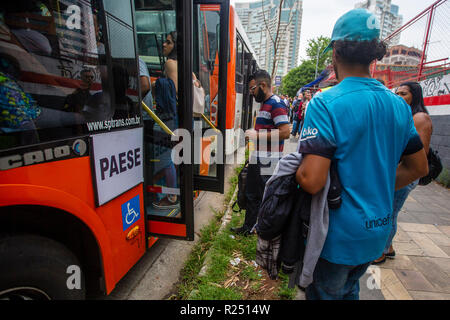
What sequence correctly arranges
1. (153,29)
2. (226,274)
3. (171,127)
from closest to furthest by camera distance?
(226,274) < (171,127) < (153,29)

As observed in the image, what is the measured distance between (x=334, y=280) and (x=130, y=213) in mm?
1748

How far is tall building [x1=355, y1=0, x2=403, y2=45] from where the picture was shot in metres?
7.86

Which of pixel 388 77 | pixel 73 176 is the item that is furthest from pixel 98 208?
pixel 388 77

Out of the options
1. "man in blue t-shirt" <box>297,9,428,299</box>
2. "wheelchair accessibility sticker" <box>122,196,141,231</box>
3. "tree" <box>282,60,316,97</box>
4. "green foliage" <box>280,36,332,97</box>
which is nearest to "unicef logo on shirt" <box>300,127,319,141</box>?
"man in blue t-shirt" <box>297,9,428,299</box>

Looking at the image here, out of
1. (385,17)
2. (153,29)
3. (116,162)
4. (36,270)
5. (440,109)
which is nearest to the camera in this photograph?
(36,270)

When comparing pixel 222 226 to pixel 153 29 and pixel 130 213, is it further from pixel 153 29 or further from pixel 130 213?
pixel 153 29

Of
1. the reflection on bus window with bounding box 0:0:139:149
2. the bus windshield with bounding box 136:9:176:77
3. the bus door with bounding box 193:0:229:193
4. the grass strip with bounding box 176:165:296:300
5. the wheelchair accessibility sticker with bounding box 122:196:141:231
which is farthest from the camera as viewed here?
the bus windshield with bounding box 136:9:176:77

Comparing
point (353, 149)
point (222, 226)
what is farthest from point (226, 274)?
point (353, 149)

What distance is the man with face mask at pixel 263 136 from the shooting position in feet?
9.59

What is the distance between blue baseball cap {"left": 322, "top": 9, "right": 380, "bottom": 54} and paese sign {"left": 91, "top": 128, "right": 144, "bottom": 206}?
5.62 ft

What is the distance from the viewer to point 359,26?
1.11 metres

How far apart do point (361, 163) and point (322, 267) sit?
0.62m

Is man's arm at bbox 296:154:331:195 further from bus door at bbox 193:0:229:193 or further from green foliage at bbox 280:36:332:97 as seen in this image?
green foliage at bbox 280:36:332:97

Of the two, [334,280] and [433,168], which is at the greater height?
[433,168]
